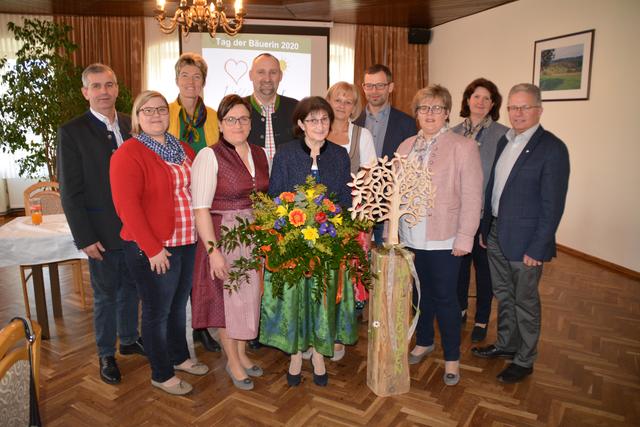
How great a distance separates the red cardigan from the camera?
86.2 inches

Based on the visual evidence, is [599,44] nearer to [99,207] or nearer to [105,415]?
[99,207]

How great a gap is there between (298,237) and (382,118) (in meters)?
1.48

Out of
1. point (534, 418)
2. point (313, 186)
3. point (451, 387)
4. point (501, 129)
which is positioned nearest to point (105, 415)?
point (313, 186)

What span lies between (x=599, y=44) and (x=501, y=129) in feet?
9.35

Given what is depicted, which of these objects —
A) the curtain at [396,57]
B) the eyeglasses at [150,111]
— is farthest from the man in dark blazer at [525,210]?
the curtain at [396,57]

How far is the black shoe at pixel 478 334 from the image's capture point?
3301mm

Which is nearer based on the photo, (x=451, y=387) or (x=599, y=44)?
(x=451, y=387)

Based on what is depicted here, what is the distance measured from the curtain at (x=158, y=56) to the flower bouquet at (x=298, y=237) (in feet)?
20.5

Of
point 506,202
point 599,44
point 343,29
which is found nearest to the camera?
point 506,202

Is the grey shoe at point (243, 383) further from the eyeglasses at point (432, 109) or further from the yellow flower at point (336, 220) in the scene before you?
the eyeglasses at point (432, 109)

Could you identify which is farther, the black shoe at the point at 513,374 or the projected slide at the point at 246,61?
the projected slide at the point at 246,61

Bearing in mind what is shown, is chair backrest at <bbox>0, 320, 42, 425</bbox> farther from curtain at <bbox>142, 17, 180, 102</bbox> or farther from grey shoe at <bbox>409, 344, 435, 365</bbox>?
curtain at <bbox>142, 17, 180, 102</bbox>

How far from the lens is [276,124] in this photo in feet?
10.6

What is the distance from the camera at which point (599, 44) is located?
199 inches
